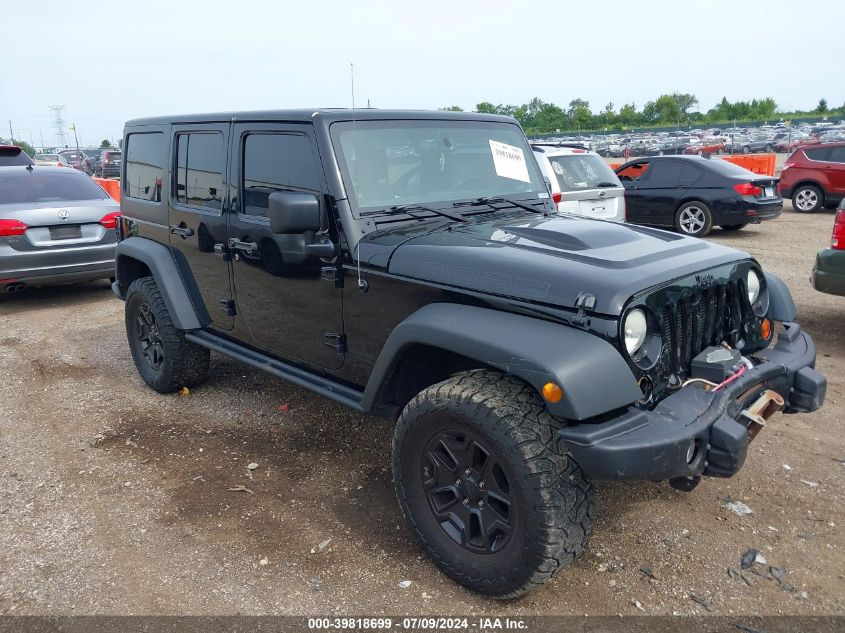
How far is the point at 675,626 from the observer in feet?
8.91

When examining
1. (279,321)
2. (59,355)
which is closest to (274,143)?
(279,321)

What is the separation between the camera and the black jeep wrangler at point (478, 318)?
8.50ft

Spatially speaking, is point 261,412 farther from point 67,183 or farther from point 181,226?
point 67,183

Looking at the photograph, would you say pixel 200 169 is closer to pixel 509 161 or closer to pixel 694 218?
pixel 509 161

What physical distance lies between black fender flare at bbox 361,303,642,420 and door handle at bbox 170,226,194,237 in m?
2.29

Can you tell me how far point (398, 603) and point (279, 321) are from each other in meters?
1.76

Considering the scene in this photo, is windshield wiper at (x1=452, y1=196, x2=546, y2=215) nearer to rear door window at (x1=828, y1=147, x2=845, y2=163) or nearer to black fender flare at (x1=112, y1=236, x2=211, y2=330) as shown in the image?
black fender flare at (x1=112, y1=236, x2=211, y2=330)

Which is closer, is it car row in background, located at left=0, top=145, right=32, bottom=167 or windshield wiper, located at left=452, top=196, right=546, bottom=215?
Result: windshield wiper, located at left=452, top=196, right=546, bottom=215

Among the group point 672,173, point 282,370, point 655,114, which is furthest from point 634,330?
point 655,114

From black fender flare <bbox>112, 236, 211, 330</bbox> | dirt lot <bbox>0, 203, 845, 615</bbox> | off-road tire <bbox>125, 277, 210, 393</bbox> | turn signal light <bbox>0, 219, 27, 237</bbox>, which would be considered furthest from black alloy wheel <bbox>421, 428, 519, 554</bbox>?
turn signal light <bbox>0, 219, 27, 237</bbox>

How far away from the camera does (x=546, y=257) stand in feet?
9.72

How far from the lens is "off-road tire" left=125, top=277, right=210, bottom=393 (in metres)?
4.94

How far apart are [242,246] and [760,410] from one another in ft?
9.34

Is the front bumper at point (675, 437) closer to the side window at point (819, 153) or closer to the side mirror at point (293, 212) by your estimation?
the side mirror at point (293, 212)
